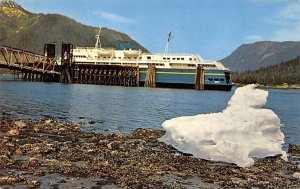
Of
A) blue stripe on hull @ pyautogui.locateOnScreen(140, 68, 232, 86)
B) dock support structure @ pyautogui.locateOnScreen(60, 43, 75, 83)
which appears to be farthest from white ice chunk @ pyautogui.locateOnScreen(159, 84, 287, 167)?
dock support structure @ pyautogui.locateOnScreen(60, 43, 75, 83)

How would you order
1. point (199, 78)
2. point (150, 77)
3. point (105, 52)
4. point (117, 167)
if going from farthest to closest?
point (105, 52)
point (150, 77)
point (199, 78)
point (117, 167)

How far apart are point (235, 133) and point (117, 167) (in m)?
7.33

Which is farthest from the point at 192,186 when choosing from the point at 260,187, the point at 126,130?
the point at 126,130

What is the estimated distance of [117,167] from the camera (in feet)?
60.4

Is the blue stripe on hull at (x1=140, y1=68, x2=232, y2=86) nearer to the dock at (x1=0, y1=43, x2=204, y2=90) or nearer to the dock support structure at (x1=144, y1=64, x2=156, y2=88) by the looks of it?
the dock support structure at (x1=144, y1=64, x2=156, y2=88)

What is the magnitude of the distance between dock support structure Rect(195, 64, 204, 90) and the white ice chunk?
10869 centimetres

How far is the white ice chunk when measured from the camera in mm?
21469

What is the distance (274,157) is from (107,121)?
66.6 feet

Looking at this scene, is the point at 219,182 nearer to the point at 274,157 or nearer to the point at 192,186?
the point at 192,186

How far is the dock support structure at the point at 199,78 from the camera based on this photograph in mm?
133238

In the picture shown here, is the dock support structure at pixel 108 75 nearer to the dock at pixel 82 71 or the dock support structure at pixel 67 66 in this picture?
the dock at pixel 82 71

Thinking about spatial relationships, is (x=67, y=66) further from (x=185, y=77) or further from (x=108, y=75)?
(x=185, y=77)

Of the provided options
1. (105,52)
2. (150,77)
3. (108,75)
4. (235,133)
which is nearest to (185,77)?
(150,77)

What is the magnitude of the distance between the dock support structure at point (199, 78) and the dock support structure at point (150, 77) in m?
15.2
